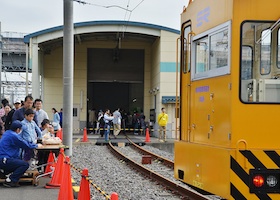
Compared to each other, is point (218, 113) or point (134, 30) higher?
point (134, 30)

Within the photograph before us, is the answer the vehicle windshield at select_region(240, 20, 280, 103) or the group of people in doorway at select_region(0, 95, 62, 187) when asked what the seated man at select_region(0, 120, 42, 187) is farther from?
the vehicle windshield at select_region(240, 20, 280, 103)

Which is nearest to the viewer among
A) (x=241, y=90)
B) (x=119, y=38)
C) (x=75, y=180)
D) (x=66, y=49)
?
(x=241, y=90)

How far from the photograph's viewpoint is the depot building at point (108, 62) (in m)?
28.4

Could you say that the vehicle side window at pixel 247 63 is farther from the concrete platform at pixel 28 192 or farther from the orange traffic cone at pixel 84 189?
the concrete platform at pixel 28 192

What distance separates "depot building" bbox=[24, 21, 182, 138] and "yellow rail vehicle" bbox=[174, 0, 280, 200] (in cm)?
2150

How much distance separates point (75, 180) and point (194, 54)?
6.09 metres

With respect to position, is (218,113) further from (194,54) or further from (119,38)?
(119,38)

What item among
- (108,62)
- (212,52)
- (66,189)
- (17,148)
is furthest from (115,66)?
(212,52)

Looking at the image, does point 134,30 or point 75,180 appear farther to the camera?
point 134,30

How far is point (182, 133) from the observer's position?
7.00m

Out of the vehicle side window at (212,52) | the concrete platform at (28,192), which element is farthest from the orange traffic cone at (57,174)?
the vehicle side window at (212,52)

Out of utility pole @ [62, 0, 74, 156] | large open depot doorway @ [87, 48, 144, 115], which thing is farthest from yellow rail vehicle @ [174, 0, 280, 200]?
large open depot doorway @ [87, 48, 144, 115]

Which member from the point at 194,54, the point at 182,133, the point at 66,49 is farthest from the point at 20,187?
the point at 66,49

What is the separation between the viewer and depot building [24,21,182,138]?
28.4 metres
